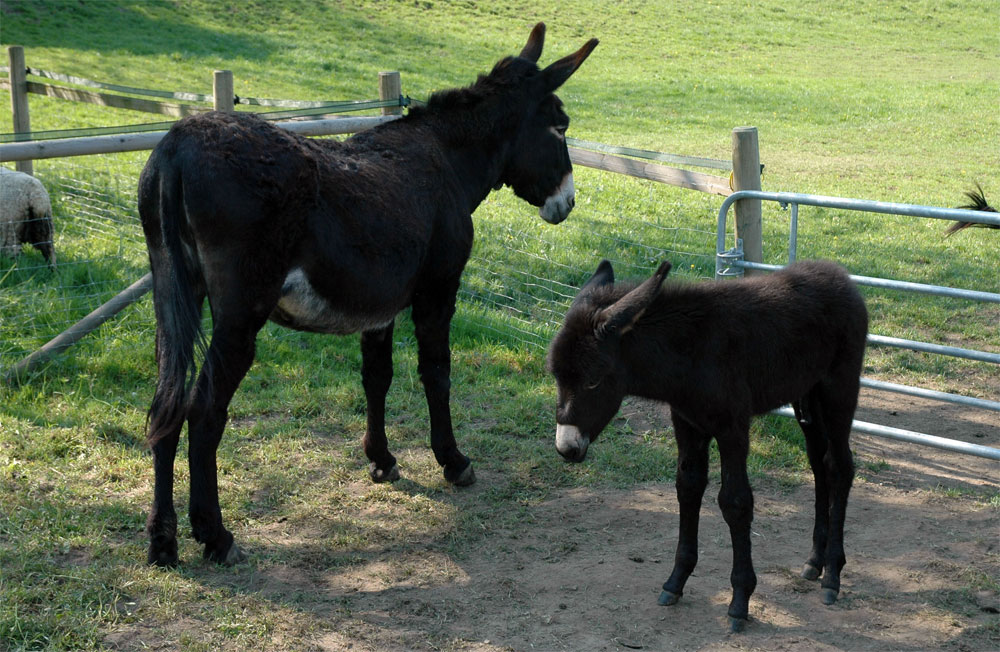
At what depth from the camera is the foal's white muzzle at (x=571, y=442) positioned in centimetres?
371

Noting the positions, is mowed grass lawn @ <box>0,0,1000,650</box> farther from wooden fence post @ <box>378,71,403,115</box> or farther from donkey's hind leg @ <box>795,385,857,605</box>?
wooden fence post @ <box>378,71,403,115</box>

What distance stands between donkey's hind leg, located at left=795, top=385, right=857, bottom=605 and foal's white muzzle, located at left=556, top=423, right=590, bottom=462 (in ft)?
4.17

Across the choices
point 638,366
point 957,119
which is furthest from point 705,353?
point 957,119

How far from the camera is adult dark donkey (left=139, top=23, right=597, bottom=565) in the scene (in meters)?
4.01

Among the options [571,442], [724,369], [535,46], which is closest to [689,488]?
[724,369]

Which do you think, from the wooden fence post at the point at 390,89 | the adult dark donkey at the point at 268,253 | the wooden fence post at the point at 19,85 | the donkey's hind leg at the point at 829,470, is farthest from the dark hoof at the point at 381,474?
the wooden fence post at the point at 19,85

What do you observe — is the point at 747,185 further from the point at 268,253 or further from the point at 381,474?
the point at 268,253

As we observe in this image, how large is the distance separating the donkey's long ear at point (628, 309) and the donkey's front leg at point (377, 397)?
1.90 m

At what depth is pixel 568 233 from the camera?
32.9 ft

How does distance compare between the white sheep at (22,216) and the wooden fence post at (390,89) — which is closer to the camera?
the wooden fence post at (390,89)

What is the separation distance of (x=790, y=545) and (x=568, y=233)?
587 centimetres

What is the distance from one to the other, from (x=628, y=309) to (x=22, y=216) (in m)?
6.50

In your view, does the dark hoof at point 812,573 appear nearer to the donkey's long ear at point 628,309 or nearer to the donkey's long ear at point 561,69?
the donkey's long ear at point 628,309

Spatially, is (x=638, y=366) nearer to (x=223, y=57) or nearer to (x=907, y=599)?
(x=907, y=599)
